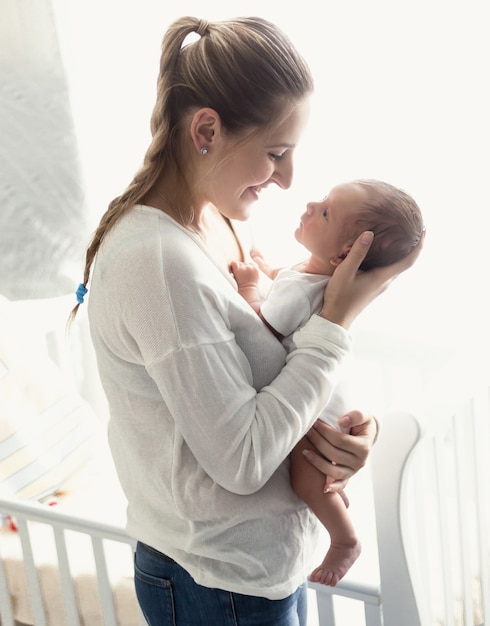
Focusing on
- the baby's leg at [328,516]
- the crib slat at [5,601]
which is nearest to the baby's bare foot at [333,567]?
the baby's leg at [328,516]

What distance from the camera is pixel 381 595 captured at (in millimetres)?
1136

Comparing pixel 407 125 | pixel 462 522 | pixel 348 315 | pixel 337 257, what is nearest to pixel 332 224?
pixel 337 257

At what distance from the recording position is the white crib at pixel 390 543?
43.6 inches

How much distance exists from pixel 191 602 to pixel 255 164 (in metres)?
0.57

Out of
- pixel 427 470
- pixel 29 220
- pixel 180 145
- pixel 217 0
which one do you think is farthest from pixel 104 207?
pixel 180 145

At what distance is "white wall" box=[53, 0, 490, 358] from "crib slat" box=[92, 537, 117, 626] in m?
0.76

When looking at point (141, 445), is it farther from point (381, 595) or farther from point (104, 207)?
point (104, 207)

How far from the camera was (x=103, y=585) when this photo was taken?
1427 millimetres

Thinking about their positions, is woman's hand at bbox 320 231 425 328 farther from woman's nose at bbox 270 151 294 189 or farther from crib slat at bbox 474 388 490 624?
crib slat at bbox 474 388 490 624

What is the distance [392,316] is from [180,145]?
104 centimetres

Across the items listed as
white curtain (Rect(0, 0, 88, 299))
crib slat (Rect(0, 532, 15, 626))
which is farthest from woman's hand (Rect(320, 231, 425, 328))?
white curtain (Rect(0, 0, 88, 299))

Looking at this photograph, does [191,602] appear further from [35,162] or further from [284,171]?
[35,162]

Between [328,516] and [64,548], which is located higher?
[328,516]

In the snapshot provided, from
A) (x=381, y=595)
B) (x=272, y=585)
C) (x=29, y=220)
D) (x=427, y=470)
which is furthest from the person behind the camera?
(x=29, y=220)
